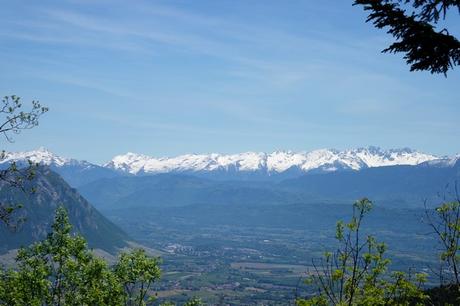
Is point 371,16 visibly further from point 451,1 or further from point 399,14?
point 451,1

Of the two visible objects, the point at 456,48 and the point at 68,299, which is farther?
the point at 68,299

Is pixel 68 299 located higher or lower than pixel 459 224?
lower

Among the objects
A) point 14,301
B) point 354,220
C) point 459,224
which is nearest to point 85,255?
point 14,301

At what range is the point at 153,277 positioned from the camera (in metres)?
29.1

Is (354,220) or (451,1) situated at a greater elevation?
(451,1)

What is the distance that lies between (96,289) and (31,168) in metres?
10.4

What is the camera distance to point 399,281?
60.1 feet

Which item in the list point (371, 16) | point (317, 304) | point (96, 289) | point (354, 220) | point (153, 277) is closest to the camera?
point (371, 16)

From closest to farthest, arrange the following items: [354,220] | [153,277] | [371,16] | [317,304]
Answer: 1. [371,16]
2. [354,220]
3. [317,304]
4. [153,277]

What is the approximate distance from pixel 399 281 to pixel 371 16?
11.6 metres

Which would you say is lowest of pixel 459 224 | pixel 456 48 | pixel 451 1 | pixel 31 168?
pixel 459 224

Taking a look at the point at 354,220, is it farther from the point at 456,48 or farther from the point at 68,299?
the point at 68,299

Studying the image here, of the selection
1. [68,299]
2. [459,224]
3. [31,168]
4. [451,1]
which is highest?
[451,1]

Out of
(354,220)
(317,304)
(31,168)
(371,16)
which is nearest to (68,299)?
(31,168)
